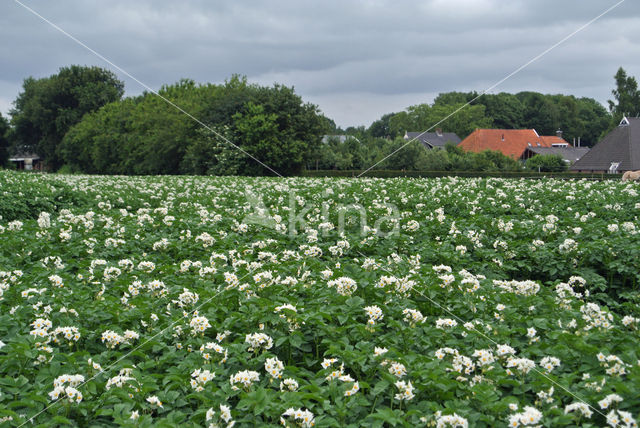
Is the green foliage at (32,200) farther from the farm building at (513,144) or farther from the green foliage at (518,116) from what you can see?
the green foliage at (518,116)

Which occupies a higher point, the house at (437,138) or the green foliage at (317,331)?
the house at (437,138)

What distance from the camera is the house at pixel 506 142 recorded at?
291 ft

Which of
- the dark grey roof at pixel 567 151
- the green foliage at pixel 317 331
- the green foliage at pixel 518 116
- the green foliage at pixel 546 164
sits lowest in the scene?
the green foliage at pixel 317 331

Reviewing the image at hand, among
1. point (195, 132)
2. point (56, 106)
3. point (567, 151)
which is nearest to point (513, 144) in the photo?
point (567, 151)

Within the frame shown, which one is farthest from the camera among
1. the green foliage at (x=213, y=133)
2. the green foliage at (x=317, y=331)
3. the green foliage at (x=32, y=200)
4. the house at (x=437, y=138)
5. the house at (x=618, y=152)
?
the house at (x=437, y=138)

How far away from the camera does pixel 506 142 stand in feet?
300

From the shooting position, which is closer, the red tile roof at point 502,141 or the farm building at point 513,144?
the farm building at point 513,144

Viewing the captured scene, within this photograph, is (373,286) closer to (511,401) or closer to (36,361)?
(511,401)

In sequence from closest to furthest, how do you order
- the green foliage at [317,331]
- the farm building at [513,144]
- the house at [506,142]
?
the green foliage at [317,331], the farm building at [513,144], the house at [506,142]

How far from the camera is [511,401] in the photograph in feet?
9.80

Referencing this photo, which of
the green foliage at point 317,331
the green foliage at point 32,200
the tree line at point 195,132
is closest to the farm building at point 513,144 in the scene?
the tree line at point 195,132

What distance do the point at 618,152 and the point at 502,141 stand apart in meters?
35.3

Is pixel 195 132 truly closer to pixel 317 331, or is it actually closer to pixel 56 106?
pixel 56 106

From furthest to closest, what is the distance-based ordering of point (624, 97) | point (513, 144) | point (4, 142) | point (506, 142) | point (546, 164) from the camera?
point (513, 144) → point (506, 142) → point (4, 142) → point (624, 97) → point (546, 164)
